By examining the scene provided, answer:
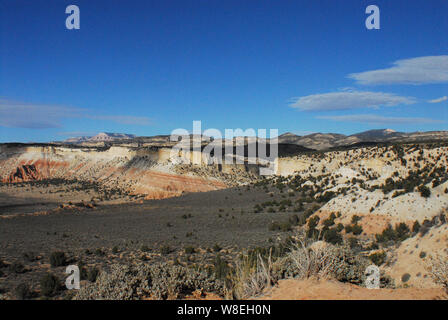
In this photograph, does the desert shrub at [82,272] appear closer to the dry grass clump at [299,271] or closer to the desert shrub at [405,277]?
the dry grass clump at [299,271]

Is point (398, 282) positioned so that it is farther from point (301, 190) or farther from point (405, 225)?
point (301, 190)

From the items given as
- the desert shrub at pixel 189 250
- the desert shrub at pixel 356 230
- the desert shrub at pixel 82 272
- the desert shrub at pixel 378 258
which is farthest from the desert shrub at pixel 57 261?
the desert shrub at pixel 356 230

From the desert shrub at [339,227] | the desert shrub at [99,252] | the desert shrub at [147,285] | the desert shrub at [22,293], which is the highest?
the desert shrub at [147,285]

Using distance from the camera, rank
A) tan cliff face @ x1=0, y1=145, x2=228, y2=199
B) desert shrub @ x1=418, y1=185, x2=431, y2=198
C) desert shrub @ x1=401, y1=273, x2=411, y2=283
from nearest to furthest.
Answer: desert shrub @ x1=401, y1=273, x2=411, y2=283 → desert shrub @ x1=418, y1=185, x2=431, y2=198 → tan cliff face @ x1=0, y1=145, x2=228, y2=199

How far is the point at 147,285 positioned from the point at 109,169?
204 feet

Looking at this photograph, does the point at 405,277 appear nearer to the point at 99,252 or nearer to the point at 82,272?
the point at 82,272

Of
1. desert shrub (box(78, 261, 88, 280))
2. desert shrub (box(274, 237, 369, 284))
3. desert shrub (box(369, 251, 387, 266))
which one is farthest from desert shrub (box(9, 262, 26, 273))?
desert shrub (box(369, 251, 387, 266))

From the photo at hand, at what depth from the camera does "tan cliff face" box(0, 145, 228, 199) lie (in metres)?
49.3

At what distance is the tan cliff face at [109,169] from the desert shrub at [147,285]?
39.9 meters

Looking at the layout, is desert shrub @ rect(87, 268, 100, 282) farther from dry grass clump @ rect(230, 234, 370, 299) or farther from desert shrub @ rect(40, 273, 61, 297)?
dry grass clump @ rect(230, 234, 370, 299)

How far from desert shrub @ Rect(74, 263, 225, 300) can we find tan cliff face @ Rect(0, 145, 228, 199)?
39.9 metres

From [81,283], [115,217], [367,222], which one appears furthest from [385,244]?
[115,217]

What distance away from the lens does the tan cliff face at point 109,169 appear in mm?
49344
